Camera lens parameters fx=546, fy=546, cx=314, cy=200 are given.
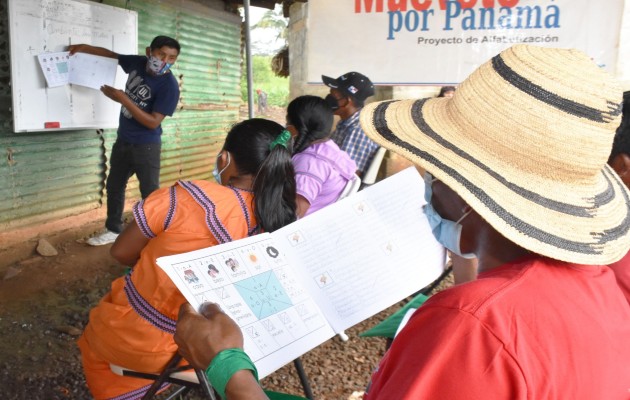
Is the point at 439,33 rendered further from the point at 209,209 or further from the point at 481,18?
the point at 209,209

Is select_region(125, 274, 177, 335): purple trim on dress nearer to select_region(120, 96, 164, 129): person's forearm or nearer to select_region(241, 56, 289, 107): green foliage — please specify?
select_region(120, 96, 164, 129): person's forearm

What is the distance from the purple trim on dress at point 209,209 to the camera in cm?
183

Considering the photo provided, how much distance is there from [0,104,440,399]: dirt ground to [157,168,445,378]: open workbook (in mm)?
1352

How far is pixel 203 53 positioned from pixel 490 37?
397 centimetres

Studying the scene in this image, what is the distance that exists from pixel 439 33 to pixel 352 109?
82cm

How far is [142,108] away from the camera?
174 inches

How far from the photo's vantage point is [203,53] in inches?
258

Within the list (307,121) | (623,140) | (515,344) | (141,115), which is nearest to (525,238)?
(515,344)

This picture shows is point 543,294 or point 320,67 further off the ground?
point 320,67

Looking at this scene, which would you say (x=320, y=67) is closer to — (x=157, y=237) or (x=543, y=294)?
(x=157, y=237)

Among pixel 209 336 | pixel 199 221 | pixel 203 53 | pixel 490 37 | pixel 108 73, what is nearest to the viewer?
pixel 209 336

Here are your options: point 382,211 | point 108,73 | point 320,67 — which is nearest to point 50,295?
point 108,73

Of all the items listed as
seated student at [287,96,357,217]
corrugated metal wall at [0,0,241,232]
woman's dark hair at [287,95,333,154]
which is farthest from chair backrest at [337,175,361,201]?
corrugated metal wall at [0,0,241,232]

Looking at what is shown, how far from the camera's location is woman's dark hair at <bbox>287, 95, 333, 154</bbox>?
3.11m
